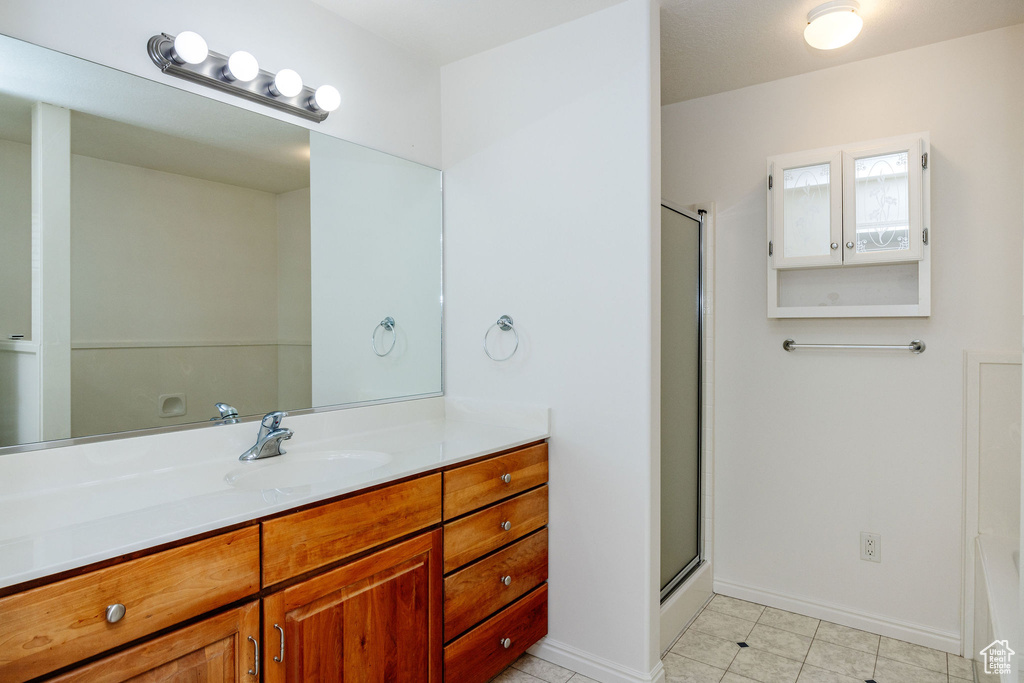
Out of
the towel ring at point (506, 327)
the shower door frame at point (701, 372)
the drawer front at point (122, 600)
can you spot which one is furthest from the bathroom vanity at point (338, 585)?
the shower door frame at point (701, 372)

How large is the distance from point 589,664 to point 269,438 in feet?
4.48

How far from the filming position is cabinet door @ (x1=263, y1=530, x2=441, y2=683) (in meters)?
1.31

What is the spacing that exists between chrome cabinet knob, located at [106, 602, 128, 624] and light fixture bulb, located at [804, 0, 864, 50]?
8.20 ft

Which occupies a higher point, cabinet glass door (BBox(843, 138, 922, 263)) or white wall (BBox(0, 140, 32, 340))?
cabinet glass door (BBox(843, 138, 922, 263))

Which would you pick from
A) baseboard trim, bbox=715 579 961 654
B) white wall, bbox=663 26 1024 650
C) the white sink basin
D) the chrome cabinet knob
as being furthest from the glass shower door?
the chrome cabinet knob

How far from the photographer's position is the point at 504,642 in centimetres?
194

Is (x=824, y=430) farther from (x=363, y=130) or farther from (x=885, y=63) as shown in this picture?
(x=363, y=130)

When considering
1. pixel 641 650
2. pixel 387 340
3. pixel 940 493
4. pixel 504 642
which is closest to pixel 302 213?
pixel 387 340

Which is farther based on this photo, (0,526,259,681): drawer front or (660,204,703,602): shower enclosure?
(660,204,703,602): shower enclosure

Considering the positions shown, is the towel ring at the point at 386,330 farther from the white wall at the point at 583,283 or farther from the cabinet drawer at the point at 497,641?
the cabinet drawer at the point at 497,641

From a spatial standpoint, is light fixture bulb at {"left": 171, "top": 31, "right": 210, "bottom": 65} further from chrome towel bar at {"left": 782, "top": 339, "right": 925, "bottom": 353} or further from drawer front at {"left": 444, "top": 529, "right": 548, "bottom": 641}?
chrome towel bar at {"left": 782, "top": 339, "right": 925, "bottom": 353}

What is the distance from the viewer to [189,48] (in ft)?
5.08

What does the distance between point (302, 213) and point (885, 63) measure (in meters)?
2.37

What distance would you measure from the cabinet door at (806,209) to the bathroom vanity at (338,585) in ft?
4.37
